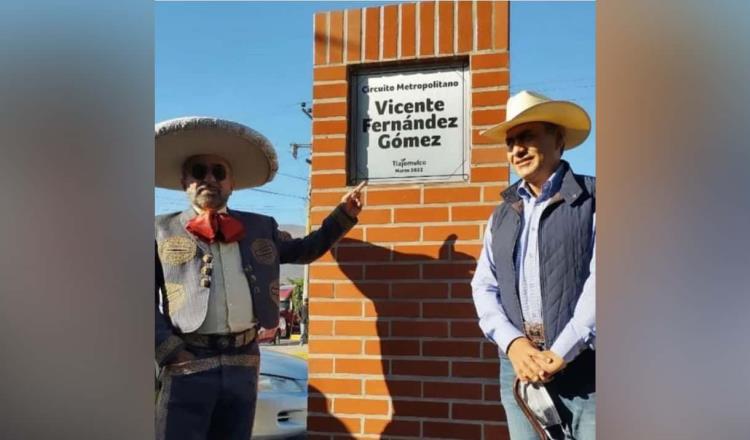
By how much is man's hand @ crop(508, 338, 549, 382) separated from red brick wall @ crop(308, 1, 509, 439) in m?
0.31

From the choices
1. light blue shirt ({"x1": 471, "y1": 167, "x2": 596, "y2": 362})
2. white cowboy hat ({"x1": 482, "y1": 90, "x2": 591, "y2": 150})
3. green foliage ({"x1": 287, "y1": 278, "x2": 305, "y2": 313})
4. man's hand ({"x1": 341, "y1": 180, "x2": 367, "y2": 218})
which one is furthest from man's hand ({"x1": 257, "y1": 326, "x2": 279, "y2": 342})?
white cowboy hat ({"x1": 482, "y1": 90, "x2": 591, "y2": 150})

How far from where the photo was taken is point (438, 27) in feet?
7.27

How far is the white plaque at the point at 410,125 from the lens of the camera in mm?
2199

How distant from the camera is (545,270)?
71.1 inches

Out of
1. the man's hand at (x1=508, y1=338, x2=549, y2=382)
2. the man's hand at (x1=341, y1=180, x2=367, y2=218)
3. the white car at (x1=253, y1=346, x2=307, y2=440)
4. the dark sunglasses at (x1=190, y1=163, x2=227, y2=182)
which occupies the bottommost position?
the white car at (x1=253, y1=346, x2=307, y2=440)

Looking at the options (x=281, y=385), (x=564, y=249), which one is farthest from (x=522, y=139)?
(x=281, y=385)

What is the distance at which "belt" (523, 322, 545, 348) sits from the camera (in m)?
1.83

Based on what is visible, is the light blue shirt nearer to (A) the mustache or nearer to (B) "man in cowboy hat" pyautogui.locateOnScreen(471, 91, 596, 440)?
(B) "man in cowboy hat" pyautogui.locateOnScreen(471, 91, 596, 440)

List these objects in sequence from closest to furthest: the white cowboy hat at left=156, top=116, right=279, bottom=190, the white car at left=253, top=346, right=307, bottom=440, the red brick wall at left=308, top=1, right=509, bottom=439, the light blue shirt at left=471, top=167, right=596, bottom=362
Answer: the light blue shirt at left=471, top=167, right=596, bottom=362 → the white cowboy hat at left=156, top=116, right=279, bottom=190 → the red brick wall at left=308, top=1, right=509, bottom=439 → the white car at left=253, top=346, right=307, bottom=440

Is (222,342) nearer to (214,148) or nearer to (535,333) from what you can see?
(214,148)

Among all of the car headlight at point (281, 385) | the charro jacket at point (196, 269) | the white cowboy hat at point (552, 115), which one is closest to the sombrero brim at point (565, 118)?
the white cowboy hat at point (552, 115)
